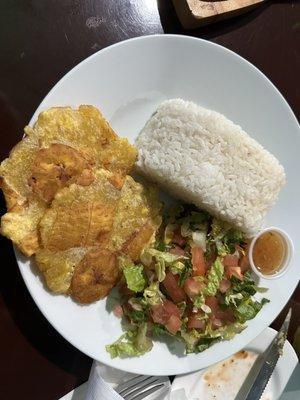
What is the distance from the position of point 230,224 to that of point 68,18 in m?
1.03

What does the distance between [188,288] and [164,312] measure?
0.13 meters

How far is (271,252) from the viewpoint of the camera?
98.3 inches

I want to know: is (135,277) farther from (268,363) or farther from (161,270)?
(268,363)

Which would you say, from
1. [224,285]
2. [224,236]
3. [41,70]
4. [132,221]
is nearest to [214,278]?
[224,285]

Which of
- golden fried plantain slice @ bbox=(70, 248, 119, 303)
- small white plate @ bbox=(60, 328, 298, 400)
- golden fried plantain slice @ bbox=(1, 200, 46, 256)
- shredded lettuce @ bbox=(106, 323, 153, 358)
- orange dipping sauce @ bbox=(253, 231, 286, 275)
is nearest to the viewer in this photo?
golden fried plantain slice @ bbox=(1, 200, 46, 256)

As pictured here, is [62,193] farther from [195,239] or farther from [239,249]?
[239,249]

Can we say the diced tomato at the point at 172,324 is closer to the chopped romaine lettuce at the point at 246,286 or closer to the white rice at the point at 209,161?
the chopped romaine lettuce at the point at 246,286

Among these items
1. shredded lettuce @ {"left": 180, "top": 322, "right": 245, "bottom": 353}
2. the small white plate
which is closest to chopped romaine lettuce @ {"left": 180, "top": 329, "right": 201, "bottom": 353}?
shredded lettuce @ {"left": 180, "top": 322, "right": 245, "bottom": 353}

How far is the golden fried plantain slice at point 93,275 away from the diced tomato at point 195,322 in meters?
0.36

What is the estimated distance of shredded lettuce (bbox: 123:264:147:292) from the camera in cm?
232

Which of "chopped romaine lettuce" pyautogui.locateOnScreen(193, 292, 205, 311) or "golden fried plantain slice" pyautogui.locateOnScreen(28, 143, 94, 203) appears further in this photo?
"chopped romaine lettuce" pyautogui.locateOnScreen(193, 292, 205, 311)

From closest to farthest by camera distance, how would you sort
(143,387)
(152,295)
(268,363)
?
(152,295), (143,387), (268,363)

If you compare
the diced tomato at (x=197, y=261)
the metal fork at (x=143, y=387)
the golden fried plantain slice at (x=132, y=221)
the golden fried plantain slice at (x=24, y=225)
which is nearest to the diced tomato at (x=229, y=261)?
the diced tomato at (x=197, y=261)

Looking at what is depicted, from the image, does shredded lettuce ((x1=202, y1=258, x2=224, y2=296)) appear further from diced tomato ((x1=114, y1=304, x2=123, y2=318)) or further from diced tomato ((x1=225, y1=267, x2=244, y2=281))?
diced tomato ((x1=114, y1=304, x2=123, y2=318))
